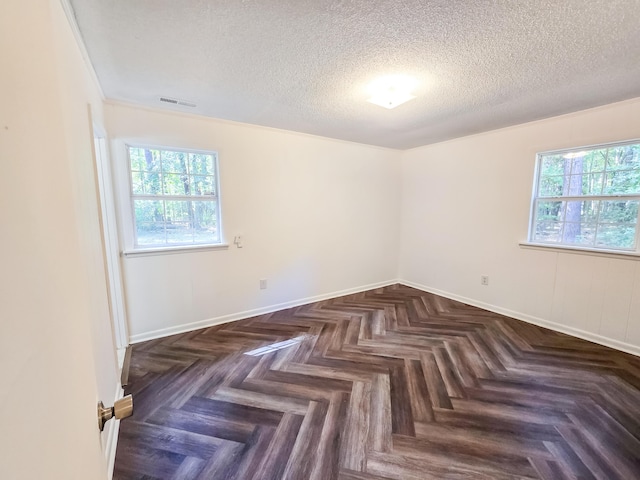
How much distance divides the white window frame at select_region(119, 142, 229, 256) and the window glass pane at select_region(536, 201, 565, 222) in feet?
12.1

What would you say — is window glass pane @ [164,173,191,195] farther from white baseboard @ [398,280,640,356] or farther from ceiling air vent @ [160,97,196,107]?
white baseboard @ [398,280,640,356]

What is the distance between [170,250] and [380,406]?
8.08 ft

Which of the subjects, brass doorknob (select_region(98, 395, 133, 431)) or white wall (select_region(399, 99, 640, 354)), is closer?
brass doorknob (select_region(98, 395, 133, 431))

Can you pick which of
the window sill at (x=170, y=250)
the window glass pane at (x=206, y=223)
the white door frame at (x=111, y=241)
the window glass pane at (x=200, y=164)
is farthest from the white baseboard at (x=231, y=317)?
the window glass pane at (x=200, y=164)

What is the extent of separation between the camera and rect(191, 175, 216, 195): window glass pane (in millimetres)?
3115

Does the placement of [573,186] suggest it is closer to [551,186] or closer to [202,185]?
[551,186]

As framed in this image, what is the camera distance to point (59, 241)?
0.53 meters

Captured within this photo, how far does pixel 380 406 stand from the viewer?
1980mm

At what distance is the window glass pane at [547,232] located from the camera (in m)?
3.18

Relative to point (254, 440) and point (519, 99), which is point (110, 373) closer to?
point (254, 440)

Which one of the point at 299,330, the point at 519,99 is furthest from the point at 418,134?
the point at 299,330

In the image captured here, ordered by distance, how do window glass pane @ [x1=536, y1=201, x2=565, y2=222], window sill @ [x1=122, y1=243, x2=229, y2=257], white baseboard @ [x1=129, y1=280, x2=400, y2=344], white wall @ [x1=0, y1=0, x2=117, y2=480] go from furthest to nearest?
1. window glass pane @ [x1=536, y1=201, x2=565, y2=222]
2. white baseboard @ [x1=129, y1=280, x2=400, y2=344]
3. window sill @ [x1=122, y1=243, x2=229, y2=257]
4. white wall @ [x1=0, y1=0, x2=117, y2=480]

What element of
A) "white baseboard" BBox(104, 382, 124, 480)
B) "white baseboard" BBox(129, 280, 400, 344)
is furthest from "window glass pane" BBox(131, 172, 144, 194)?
"white baseboard" BBox(104, 382, 124, 480)

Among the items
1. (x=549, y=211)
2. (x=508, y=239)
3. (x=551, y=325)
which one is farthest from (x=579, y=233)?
(x=551, y=325)
